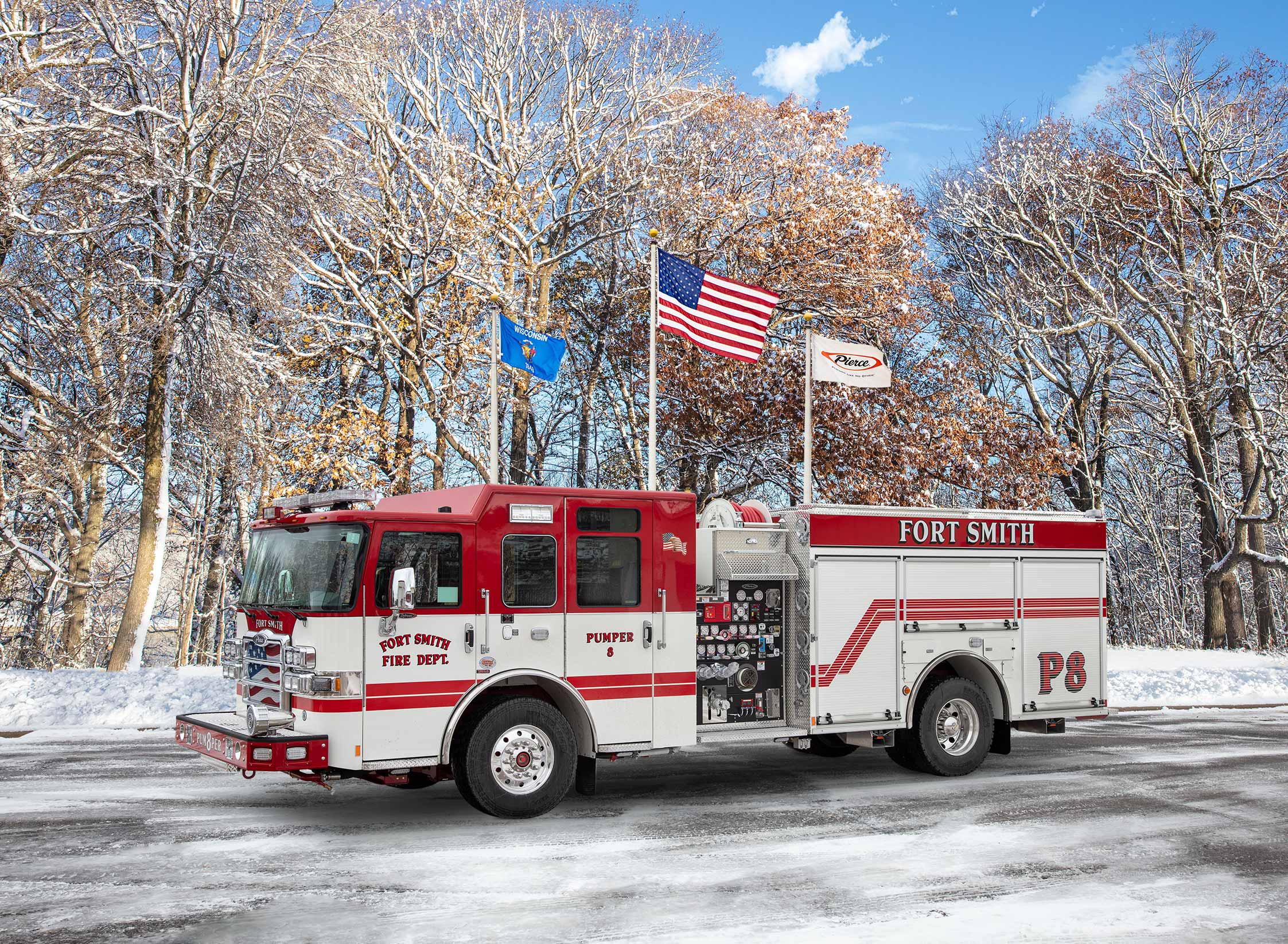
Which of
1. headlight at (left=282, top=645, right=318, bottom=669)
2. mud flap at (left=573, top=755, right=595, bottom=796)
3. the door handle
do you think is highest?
the door handle

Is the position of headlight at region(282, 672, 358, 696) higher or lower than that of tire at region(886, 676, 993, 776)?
higher

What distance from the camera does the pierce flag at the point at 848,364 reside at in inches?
612

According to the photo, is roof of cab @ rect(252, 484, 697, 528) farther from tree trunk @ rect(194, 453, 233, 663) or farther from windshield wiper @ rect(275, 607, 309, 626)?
tree trunk @ rect(194, 453, 233, 663)

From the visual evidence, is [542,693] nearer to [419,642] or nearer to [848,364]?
[419,642]

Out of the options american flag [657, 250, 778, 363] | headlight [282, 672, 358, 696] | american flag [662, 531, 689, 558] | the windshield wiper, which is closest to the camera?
headlight [282, 672, 358, 696]

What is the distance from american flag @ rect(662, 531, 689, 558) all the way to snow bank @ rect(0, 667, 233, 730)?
812 centimetres

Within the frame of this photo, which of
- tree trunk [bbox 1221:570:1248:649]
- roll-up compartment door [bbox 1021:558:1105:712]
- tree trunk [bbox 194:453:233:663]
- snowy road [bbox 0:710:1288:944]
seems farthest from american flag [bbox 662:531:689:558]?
tree trunk [bbox 1221:570:1248:649]

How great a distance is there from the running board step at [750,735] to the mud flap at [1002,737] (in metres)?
2.58

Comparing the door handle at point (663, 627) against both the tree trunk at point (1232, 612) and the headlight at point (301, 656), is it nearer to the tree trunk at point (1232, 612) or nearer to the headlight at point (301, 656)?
the headlight at point (301, 656)

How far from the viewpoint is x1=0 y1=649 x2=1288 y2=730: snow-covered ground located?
14.4 metres

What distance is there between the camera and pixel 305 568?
28.1 ft

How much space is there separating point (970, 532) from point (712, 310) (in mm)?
6281

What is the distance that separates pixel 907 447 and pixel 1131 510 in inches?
731

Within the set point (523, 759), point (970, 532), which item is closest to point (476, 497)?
point (523, 759)
